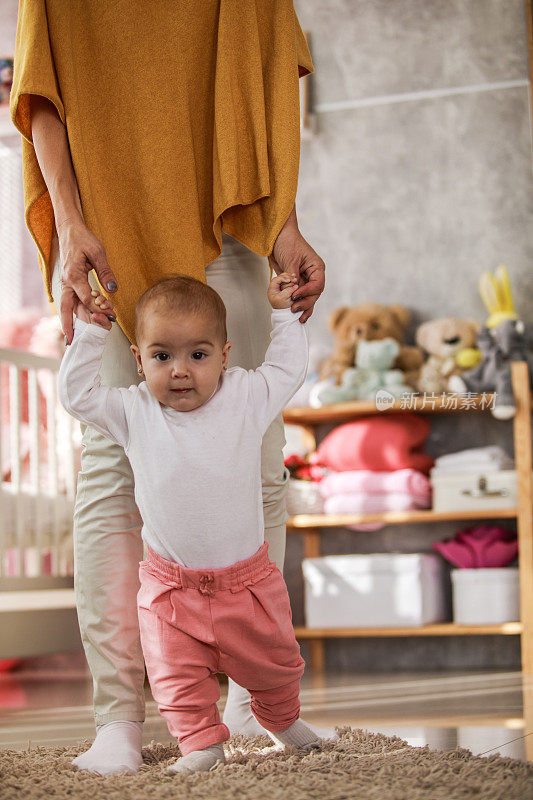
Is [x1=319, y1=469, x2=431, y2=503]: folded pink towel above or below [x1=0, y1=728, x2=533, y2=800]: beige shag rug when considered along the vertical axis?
above

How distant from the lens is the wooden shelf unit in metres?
2.30

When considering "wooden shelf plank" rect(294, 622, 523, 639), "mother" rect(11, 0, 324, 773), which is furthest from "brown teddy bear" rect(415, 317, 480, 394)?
"mother" rect(11, 0, 324, 773)

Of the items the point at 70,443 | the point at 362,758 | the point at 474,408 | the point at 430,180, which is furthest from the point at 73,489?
the point at 362,758

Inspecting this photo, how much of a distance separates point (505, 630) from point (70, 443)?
1.33m

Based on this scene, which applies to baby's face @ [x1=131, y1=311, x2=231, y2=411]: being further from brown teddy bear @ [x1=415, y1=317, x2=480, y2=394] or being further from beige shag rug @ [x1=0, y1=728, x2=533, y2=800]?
brown teddy bear @ [x1=415, y1=317, x2=480, y2=394]

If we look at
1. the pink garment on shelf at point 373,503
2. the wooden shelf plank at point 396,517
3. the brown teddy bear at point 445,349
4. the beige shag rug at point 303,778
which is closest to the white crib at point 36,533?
the wooden shelf plank at point 396,517

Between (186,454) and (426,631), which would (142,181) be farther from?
(426,631)

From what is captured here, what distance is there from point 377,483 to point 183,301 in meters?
1.47

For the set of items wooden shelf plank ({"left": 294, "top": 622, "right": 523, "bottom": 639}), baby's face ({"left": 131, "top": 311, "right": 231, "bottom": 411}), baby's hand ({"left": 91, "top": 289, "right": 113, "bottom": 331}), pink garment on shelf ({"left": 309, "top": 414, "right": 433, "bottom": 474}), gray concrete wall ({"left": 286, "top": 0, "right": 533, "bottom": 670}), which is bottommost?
wooden shelf plank ({"left": 294, "top": 622, "right": 523, "bottom": 639})

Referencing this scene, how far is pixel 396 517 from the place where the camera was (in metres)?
2.40

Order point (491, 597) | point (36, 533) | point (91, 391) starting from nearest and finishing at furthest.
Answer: point (91, 391)
point (491, 597)
point (36, 533)

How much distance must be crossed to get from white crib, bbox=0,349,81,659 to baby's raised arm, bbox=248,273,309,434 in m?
1.36

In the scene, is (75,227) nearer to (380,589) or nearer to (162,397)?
(162,397)

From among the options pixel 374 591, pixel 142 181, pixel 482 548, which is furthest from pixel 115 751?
pixel 482 548
